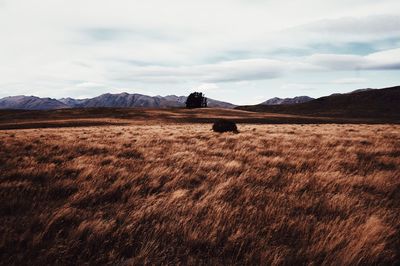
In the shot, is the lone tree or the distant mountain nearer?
the lone tree

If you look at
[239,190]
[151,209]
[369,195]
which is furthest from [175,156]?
[369,195]

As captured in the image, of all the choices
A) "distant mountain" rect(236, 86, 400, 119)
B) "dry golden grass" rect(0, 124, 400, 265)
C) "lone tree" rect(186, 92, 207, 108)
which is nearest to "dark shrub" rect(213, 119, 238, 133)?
"dry golden grass" rect(0, 124, 400, 265)

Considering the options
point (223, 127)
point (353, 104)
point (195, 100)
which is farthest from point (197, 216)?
point (353, 104)

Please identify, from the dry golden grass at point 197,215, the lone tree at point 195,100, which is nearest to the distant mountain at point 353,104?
the lone tree at point 195,100

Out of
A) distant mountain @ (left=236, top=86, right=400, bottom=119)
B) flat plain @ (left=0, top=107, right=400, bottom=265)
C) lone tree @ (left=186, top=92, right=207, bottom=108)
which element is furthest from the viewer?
distant mountain @ (left=236, top=86, right=400, bottom=119)

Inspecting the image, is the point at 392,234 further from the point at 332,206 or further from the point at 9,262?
the point at 9,262

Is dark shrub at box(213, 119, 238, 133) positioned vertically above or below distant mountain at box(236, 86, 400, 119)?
below

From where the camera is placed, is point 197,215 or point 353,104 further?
point 353,104

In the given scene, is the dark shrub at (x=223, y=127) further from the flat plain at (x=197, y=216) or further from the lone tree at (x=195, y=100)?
the lone tree at (x=195, y=100)

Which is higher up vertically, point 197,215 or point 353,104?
point 353,104

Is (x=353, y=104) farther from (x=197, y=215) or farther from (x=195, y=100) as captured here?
(x=197, y=215)

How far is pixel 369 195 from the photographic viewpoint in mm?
5715

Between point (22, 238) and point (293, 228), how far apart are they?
11.2 feet

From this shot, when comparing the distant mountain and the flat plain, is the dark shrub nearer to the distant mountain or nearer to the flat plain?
the flat plain
